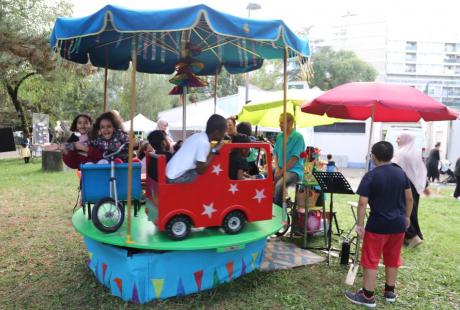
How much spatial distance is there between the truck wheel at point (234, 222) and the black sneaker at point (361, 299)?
127cm

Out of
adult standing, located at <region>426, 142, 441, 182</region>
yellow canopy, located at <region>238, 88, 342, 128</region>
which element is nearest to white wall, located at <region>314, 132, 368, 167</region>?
adult standing, located at <region>426, 142, 441, 182</region>

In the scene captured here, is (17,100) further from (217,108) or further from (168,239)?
(168,239)

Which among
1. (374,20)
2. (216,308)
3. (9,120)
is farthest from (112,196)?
(374,20)

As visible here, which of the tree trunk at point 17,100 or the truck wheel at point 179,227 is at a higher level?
the tree trunk at point 17,100

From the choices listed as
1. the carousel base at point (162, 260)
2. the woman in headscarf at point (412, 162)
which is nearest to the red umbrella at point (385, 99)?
the woman in headscarf at point (412, 162)

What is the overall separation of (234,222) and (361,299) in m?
1.43

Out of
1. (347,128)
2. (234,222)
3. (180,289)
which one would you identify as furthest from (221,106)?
(180,289)

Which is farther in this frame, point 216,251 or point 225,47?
point 225,47

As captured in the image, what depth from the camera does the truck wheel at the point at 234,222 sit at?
3.72m

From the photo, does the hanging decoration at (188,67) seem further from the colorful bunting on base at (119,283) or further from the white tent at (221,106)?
the colorful bunting on base at (119,283)

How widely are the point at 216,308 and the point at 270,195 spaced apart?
1253mm

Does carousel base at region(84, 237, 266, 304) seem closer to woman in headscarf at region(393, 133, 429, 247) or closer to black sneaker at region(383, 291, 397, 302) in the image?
black sneaker at region(383, 291, 397, 302)

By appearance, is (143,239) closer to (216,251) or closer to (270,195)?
(216,251)

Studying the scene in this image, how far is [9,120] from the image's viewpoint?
21.5m
